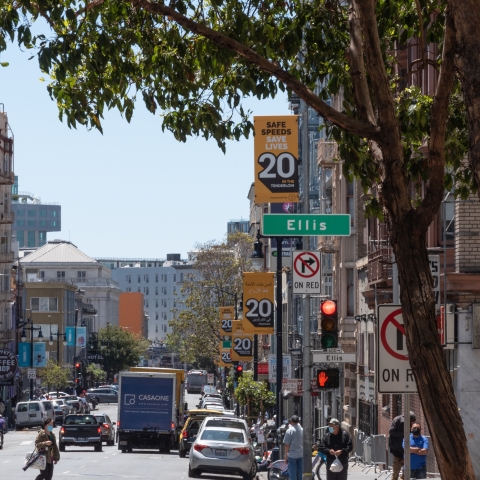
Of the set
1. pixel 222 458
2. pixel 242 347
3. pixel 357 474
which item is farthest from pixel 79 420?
pixel 357 474

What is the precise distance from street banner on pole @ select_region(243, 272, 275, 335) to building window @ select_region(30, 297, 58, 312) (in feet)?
287

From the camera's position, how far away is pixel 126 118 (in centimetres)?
1288

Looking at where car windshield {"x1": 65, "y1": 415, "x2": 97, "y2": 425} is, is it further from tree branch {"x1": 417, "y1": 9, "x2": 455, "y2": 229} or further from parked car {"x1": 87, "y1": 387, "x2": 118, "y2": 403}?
parked car {"x1": 87, "y1": 387, "x2": 118, "y2": 403}

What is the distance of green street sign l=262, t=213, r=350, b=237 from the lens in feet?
55.8

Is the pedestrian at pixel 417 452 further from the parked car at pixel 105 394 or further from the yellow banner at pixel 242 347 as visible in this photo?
the parked car at pixel 105 394

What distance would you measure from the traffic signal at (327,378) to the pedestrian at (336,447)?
3157 mm

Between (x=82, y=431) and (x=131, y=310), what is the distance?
151372 mm

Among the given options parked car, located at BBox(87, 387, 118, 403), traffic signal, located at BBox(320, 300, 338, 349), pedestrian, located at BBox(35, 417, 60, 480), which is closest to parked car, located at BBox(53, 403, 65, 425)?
parked car, located at BBox(87, 387, 118, 403)

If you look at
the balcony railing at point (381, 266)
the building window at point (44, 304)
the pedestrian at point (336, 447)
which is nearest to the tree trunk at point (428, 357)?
the pedestrian at point (336, 447)

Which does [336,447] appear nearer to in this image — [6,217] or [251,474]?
[251,474]

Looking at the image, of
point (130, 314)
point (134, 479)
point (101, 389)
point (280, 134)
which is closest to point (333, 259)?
point (134, 479)

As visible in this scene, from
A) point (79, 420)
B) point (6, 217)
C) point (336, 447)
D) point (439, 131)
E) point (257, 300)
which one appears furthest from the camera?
point (6, 217)

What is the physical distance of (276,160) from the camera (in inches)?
801

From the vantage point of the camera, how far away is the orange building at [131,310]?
194 m
